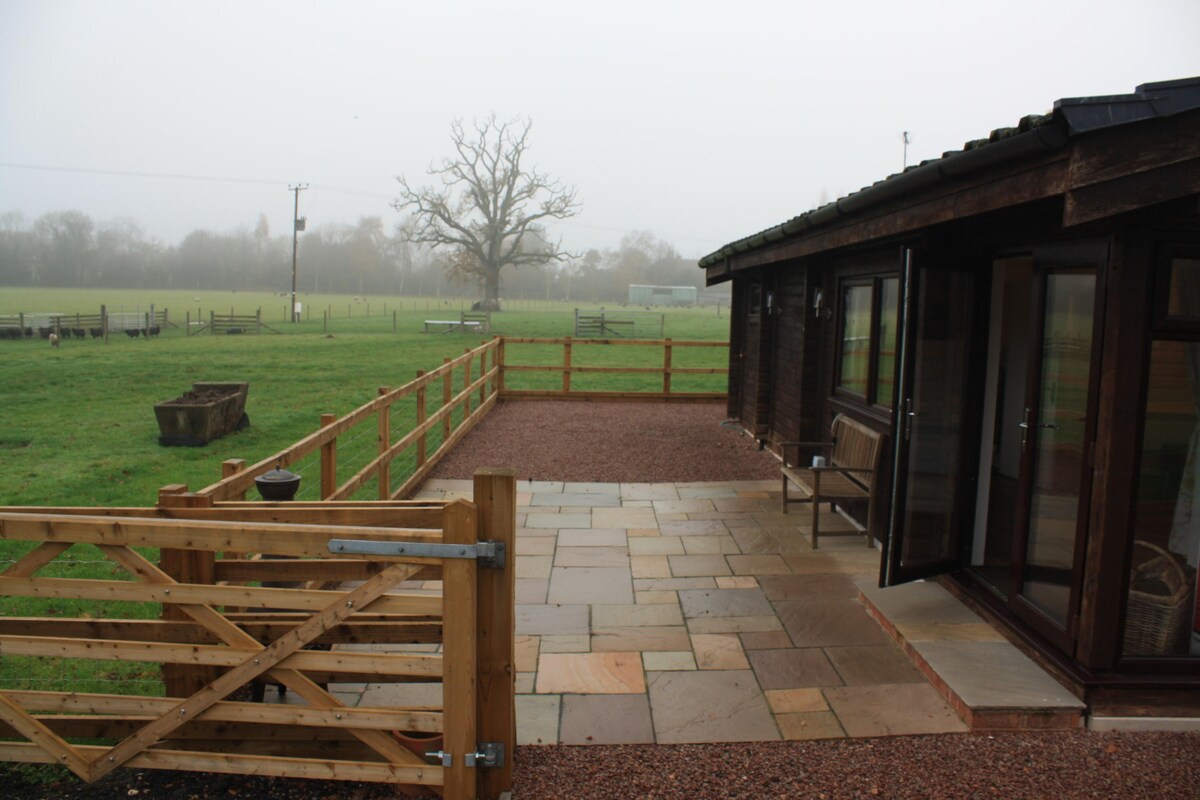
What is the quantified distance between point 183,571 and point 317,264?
296 feet

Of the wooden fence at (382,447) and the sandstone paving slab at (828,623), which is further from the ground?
the wooden fence at (382,447)

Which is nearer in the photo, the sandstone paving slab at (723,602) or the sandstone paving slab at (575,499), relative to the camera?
the sandstone paving slab at (723,602)

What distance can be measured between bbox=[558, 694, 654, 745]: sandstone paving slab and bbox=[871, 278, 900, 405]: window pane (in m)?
3.40

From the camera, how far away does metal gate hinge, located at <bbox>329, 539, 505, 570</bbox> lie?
2746 mm

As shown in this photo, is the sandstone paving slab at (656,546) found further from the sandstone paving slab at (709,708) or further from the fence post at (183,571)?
the fence post at (183,571)

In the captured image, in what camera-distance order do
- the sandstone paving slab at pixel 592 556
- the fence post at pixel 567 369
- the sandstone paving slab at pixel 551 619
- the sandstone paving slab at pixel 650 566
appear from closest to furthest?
1. the sandstone paving slab at pixel 551 619
2. the sandstone paving slab at pixel 650 566
3. the sandstone paving slab at pixel 592 556
4. the fence post at pixel 567 369

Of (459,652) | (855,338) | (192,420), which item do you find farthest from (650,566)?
(192,420)

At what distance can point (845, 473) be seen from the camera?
22.2ft

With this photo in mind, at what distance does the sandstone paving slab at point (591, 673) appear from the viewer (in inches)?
156

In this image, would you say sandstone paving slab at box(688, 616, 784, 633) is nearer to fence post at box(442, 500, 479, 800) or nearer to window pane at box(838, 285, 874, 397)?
fence post at box(442, 500, 479, 800)

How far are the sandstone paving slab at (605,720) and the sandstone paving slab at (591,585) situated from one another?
1.29 m

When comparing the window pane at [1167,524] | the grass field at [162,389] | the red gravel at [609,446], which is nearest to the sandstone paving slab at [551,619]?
the window pane at [1167,524]

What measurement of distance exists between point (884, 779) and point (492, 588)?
1.59m

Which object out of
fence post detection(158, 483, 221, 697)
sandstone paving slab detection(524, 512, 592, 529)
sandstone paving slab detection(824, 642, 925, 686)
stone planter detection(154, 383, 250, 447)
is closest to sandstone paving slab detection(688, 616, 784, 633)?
sandstone paving slab detection(824, 642, 925, 686)
